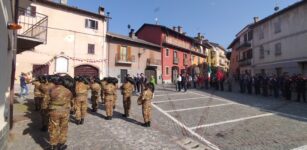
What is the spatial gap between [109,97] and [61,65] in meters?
15.2

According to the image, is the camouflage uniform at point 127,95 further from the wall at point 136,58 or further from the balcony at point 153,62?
the balcony at point 153,62

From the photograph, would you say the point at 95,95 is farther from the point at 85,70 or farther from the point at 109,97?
the point at 85,70

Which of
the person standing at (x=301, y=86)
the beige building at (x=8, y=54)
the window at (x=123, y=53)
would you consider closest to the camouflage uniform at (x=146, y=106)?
the beige building at (x=8, y=54)

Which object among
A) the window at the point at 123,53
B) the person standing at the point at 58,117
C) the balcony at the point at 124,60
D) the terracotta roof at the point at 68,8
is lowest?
the person standing at the point at 58,117

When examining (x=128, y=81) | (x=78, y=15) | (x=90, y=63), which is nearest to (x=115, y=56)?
(x=90, y=63)

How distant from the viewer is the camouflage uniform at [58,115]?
20.9 ft

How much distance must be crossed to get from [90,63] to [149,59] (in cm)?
1032

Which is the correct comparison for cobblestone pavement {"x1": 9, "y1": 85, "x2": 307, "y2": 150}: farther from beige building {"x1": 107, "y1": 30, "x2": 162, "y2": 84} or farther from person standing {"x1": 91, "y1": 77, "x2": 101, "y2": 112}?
beige building {"x1": 107, "y1": 30, "x2": 162, "y2": 84}

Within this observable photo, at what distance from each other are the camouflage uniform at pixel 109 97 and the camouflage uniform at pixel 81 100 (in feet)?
2.86

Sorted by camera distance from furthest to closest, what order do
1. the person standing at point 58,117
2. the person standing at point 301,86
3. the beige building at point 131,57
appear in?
the beige building at point 131,57 → the person standing at point 301,86 → the person standing at point 58,117

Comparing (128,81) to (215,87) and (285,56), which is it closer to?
(215,87)

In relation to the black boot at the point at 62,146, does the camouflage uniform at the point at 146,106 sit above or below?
above

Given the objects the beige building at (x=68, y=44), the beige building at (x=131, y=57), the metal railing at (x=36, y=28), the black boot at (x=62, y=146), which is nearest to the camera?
the black boot at (x=62, y=146)

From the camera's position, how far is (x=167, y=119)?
10680 mm
